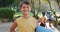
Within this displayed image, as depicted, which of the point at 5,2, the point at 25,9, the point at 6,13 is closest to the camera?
the point at 25,9

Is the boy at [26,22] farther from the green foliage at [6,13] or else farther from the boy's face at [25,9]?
the green foliage at [6,13]

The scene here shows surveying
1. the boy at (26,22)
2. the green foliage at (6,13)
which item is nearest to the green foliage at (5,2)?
the green foliage at (6,13)

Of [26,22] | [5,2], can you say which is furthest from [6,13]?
[26,22]

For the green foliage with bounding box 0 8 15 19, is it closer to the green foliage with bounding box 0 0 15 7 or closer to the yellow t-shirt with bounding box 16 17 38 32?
the green foliage with bounding box 0 0 15 7

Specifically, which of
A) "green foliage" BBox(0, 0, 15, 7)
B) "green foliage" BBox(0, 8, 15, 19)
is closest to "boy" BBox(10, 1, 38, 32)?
"green foliage" BBox(0, 8, 15, 19)

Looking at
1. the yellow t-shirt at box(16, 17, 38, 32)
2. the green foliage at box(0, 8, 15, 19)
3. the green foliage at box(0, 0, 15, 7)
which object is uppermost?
the yellow t-shirt at box(16, 17, 38, 32)

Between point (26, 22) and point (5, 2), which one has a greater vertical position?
point (26, 22)

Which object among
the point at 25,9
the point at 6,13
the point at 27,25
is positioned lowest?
the point at 6,13

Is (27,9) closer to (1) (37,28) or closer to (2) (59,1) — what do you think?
(1) (37,28)

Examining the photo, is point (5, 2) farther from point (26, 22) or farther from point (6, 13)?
point (26, 22)

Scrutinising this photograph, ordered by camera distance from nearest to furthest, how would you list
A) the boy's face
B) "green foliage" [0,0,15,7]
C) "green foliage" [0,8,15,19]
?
the boy's face
"green foliage" [0,8,15,19]
"green foliage" [0,0,15,7]

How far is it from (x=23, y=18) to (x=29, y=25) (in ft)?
0.40

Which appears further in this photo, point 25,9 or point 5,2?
point 5,2

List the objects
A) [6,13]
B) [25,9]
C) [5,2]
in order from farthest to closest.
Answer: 1. [5,2]
2. [6,13]
3. [25,9]
